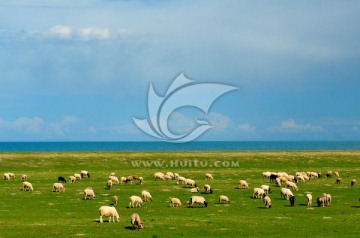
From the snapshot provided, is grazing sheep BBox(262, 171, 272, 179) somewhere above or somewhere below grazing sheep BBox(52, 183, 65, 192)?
above

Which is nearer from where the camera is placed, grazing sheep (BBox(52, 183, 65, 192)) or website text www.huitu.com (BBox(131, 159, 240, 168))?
grazing sheep (BBox(52, 183, 65, 192))

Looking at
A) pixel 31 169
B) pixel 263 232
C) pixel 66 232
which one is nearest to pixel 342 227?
pixel 263 232

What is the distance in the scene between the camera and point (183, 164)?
3880 inches

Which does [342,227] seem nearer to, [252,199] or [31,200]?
[252,199]

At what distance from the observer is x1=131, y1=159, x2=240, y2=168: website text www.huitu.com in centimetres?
9427

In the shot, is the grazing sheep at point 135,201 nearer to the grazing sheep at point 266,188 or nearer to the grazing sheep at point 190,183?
the grazing sheep at point 266,188

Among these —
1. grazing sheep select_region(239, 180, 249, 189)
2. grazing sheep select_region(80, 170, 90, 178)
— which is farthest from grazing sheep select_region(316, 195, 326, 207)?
grazing sheep select_region(80, 170, 90, 178)

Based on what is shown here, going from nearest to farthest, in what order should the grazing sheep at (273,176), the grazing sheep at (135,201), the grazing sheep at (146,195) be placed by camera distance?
the grazing sheep at (135,201) → the grazing sheep at (146,195) → the grazing sheep at (273,176)

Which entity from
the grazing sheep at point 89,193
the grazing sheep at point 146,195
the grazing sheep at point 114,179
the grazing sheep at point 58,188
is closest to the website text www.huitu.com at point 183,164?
the grazing sheep at point 114,179

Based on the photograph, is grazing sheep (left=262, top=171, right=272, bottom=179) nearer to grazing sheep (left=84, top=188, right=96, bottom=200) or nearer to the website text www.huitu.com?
the website text www.huitu.com

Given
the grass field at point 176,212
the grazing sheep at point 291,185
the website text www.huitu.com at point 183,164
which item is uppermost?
the website text www.huitu.com at point 183,164

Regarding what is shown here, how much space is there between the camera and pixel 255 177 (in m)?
71.9

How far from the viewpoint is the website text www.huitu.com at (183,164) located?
94.3m

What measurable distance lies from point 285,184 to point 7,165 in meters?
52.5
